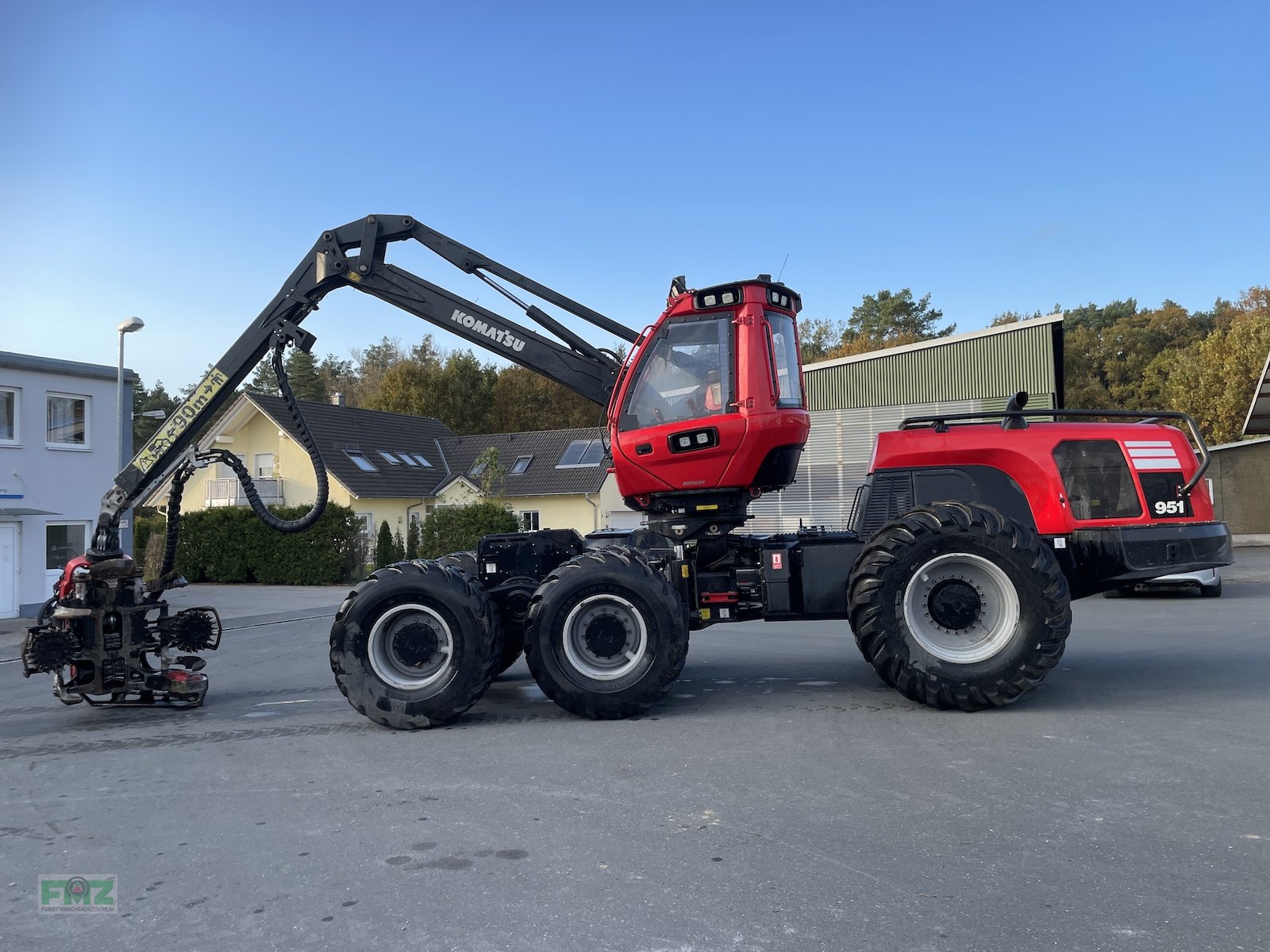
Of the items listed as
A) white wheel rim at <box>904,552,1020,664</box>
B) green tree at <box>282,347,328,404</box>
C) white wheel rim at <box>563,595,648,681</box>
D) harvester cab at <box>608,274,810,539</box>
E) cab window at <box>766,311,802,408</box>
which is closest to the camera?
white wheel rim at <box>904,552,1020,664</box>

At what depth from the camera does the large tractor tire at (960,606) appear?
25.5ft

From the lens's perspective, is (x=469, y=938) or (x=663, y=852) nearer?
(x=469, y=938)

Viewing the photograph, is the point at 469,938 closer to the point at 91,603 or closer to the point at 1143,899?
the point at 1143,899

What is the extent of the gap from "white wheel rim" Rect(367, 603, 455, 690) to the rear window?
5444 millimetres

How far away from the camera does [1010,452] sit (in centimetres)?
904

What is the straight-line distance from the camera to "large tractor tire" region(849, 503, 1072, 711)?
778 centimetres

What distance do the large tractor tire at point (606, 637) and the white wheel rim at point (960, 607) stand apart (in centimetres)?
186

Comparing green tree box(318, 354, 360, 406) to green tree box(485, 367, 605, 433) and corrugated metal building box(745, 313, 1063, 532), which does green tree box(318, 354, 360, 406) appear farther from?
corrugated metal building box(745, 313, 1063, 532)

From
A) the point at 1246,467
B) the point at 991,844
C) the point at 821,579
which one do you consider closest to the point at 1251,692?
the point at 821,579

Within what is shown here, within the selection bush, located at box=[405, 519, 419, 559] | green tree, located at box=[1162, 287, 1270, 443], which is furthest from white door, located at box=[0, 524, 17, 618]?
green tree, located at box=[1162, 287, 1270, 443]

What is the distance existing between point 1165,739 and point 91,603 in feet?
28.0

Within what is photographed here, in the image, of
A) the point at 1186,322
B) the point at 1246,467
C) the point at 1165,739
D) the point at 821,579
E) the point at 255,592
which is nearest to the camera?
the point at 1165,739
